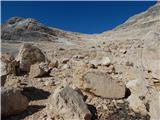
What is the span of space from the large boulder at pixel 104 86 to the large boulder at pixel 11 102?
1.39 metres

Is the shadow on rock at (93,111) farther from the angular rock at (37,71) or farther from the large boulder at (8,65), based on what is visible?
the large boulder at (8,65)

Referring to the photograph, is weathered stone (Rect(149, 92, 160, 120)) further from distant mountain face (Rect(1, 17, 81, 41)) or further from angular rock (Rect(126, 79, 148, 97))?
distant mountain face (Rect(1, 17, 81, 41))

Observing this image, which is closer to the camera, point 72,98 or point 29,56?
point 72,98

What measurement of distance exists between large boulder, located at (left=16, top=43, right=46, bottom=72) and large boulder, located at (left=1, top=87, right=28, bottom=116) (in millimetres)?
2846

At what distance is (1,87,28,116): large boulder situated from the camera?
17.1 feet

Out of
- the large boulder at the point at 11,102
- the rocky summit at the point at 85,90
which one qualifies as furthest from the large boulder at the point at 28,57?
the large boulder at the point at 11,102

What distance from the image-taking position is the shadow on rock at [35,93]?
6324 millimetres

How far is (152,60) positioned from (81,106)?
1753 mm

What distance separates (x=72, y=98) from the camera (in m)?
5.20

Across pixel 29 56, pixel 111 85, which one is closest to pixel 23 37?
pixel 29 56

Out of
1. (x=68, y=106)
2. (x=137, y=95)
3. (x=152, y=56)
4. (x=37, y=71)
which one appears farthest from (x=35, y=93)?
(x=152, y=56)

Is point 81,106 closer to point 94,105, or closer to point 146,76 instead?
point 94,105

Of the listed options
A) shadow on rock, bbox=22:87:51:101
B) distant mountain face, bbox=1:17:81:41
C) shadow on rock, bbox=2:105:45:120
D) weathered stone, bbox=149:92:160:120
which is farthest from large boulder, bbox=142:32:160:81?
distant mountain face, bbox=1:17:81:41

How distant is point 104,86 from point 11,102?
6.01 feet
